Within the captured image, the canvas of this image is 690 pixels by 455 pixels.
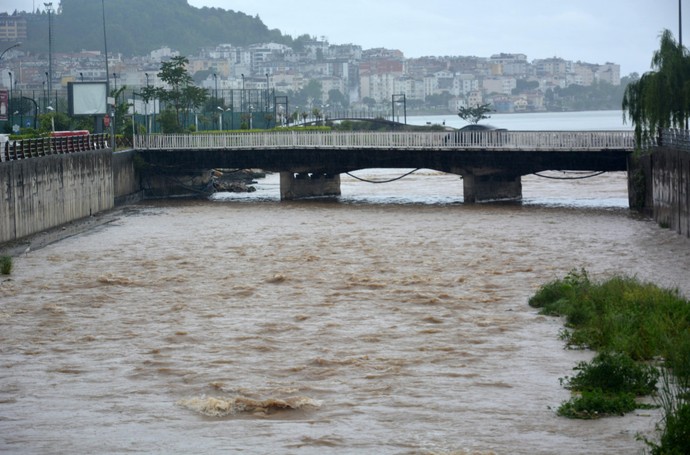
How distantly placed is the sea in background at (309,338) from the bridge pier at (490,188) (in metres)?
11.1

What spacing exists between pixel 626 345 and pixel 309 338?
7.95m

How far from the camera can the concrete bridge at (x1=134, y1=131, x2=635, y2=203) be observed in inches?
2719

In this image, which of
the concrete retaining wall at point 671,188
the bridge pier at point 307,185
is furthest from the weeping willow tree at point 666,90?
the bridge pier at point 307,185

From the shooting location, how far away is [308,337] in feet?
104

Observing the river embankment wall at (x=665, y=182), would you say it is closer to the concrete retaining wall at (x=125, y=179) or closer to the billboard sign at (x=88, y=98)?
the concrete retaining wall at (x=125, y=179)

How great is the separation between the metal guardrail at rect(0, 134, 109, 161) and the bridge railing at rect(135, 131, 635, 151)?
573cm

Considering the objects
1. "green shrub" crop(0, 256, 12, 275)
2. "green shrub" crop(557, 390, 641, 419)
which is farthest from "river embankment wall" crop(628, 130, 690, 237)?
"green shrub" crop(557, 390, 641, 419)

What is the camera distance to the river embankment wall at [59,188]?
53812 mm

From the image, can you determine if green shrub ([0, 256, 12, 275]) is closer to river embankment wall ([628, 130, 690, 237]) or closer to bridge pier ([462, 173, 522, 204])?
river embankment wall ([628, 130, 690, 237])

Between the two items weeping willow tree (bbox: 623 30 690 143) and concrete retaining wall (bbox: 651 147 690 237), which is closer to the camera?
concrete retaining wall (bbox: 651 147 690 237)

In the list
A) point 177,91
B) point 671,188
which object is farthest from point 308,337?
point 177,91

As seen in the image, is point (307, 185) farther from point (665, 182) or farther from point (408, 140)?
point (665, 182)

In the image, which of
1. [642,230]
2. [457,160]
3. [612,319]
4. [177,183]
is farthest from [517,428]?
[177,183]

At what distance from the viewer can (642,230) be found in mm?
55656
